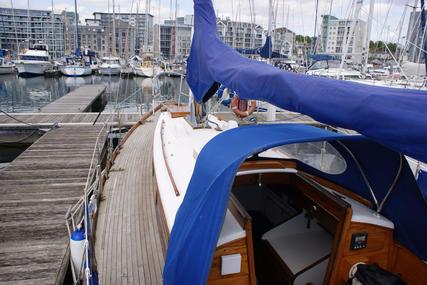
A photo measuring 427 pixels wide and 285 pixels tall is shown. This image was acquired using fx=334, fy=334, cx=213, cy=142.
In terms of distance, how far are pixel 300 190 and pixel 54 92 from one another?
3596 centimetres

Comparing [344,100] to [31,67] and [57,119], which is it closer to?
[57,119]

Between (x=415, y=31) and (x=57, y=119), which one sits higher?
(x=415, y=31)

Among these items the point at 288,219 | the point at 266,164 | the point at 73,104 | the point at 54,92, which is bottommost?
the point at 54,92

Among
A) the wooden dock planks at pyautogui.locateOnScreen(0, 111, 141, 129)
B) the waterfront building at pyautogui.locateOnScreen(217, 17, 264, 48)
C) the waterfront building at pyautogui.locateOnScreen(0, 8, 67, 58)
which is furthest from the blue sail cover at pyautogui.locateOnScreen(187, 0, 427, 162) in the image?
the waterfront building at pyautogui.locateOnScreen(0, 8, 67, 58)

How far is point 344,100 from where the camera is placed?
86.0 inches

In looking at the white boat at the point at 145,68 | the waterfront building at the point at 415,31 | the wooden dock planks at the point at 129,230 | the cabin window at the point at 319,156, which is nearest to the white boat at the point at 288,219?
the cabin window at the point at 319,156

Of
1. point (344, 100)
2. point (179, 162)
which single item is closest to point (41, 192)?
point (179, 162)

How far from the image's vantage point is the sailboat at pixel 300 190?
88.0 inches

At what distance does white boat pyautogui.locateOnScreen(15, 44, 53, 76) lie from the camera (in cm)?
4494

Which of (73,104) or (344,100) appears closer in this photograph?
(344,100)

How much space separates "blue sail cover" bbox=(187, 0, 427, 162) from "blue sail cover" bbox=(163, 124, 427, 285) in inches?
13.3

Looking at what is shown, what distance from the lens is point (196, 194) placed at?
2.61 meters

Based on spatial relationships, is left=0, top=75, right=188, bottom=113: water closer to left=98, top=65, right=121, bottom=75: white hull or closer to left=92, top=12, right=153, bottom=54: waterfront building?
left=98, top=65, right=121, bottom=75: white hull

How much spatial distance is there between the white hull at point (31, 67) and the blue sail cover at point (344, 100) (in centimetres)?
4881
